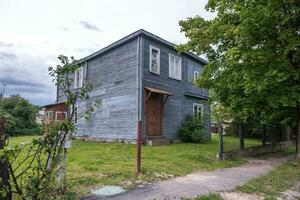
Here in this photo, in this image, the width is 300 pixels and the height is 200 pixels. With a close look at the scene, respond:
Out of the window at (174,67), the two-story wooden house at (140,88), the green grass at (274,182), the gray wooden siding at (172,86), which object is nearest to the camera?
the green grass at (274,182)

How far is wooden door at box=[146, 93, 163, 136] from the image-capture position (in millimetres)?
16344

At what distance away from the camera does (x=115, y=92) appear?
17531 millimetres

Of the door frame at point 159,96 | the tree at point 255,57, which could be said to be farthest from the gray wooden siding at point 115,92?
the tree at point 255,57

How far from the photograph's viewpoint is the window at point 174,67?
18.2 meters

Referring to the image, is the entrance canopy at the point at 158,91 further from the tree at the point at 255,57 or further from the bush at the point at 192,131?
the tree at the point at 255,57

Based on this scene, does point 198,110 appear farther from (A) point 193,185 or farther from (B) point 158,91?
(A) point 193,185

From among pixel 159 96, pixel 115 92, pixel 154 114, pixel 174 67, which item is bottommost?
pixel 154 114

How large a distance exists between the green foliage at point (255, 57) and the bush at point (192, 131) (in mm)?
6103

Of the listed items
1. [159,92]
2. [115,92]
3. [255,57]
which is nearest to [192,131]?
[159,92]

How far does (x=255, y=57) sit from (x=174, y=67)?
9.10 meters

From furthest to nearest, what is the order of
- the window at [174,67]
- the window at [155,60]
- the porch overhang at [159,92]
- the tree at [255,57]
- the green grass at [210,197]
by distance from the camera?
the window at [174,67]
the window at [155,60]
the porch overhang at [159,92]
the tree at [255,57]
the green grass at [210,197]

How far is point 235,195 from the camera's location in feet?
19.8

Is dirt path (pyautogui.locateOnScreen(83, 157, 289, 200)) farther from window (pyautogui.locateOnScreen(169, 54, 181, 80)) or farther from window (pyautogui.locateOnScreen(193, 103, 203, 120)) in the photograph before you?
window (pyautogui.locateOnScreen(193, 103, 203, 120))

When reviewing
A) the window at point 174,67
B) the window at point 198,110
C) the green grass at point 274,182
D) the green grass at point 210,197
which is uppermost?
the window at point 174,67
